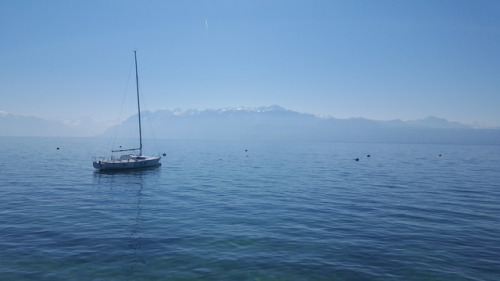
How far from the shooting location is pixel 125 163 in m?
65.6

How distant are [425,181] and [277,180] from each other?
2684 cm

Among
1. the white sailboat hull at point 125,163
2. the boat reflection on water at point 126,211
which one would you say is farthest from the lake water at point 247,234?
the white sailboat hull at point 125,163

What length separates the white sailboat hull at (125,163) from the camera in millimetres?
62438

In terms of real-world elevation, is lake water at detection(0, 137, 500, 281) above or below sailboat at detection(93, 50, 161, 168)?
below

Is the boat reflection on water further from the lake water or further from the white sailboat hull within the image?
the white sailboat hull

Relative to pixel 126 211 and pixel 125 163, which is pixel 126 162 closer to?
pixel 125 163

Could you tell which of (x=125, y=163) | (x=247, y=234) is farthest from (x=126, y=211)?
(x=125, y=163)

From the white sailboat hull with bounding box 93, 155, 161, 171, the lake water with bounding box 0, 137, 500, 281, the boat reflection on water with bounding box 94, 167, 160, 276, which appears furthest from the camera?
the white sailboat hull with bounding box 93, 155, 161, 171

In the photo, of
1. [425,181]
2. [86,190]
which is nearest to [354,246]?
[86,190]

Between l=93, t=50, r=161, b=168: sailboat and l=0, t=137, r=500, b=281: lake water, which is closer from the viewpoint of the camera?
l=0, t=137, r=500, b=281: lake water

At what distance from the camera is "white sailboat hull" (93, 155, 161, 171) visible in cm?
6244

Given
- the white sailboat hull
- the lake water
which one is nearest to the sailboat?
the white sailboat hull

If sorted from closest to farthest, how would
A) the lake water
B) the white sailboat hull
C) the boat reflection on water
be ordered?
the lake water → the boat reflection on water → the white sailboat hull

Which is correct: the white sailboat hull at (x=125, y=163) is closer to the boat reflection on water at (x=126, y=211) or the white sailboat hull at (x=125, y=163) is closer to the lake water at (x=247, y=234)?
the boat reflection on water at (x=126, y=211)
